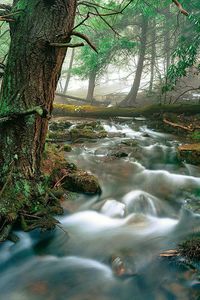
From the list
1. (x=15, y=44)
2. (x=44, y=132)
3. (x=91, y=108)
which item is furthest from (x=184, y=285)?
(x=91, y=108)

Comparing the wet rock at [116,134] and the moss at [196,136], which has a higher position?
the moss at [196,136]

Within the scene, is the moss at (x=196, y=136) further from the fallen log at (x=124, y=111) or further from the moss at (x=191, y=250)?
the moss at (x=191, y=250)

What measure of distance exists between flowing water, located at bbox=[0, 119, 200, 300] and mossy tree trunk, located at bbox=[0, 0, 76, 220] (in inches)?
32.6

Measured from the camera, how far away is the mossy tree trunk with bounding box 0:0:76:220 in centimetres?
418

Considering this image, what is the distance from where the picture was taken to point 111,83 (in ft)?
130

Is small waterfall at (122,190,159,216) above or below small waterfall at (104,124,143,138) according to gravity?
below

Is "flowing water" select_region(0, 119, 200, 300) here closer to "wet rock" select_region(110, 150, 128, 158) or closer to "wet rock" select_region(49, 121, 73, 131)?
"wet rock" select_region(110, 150, 128, 158)

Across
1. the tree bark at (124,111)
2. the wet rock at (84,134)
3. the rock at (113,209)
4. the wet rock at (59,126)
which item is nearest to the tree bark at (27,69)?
the rock at (113,209)

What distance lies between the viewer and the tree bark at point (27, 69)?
165 inches

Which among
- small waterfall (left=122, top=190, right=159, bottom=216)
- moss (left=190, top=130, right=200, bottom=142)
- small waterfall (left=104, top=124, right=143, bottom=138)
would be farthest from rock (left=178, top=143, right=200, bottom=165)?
small waterfall (left=104, top=124, right=143, bottom=138)

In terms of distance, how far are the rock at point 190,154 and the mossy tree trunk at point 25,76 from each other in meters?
4.50

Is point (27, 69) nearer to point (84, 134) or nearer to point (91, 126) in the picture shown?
point (84, 134)

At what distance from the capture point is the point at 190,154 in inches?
300

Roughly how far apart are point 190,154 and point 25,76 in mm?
4841
